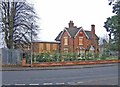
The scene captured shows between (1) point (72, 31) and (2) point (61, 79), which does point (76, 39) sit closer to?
(1) point (72, 31)

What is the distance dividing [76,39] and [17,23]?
34120 mm

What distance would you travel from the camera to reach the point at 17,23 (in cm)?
4409

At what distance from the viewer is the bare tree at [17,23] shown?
43.5 metres

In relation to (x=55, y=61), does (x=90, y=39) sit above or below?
above

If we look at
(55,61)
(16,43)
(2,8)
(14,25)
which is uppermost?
(2,8)

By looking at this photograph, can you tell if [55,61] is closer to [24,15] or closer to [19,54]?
[19,54]

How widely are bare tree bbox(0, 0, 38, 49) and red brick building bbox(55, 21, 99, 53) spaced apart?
102ft

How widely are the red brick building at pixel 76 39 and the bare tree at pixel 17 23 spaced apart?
102 ft

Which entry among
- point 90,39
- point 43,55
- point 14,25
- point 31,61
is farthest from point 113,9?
point 90,39

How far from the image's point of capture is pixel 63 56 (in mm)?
45156

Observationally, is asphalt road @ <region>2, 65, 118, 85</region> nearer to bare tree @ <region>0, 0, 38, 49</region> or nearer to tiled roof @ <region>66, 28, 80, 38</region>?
bare tree @ <region>0, 0, 38, 49</region>

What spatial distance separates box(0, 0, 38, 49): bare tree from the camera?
43.5 meters

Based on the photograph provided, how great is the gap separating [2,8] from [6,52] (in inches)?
344

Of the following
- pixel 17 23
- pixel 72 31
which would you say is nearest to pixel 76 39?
pixel 72 31
